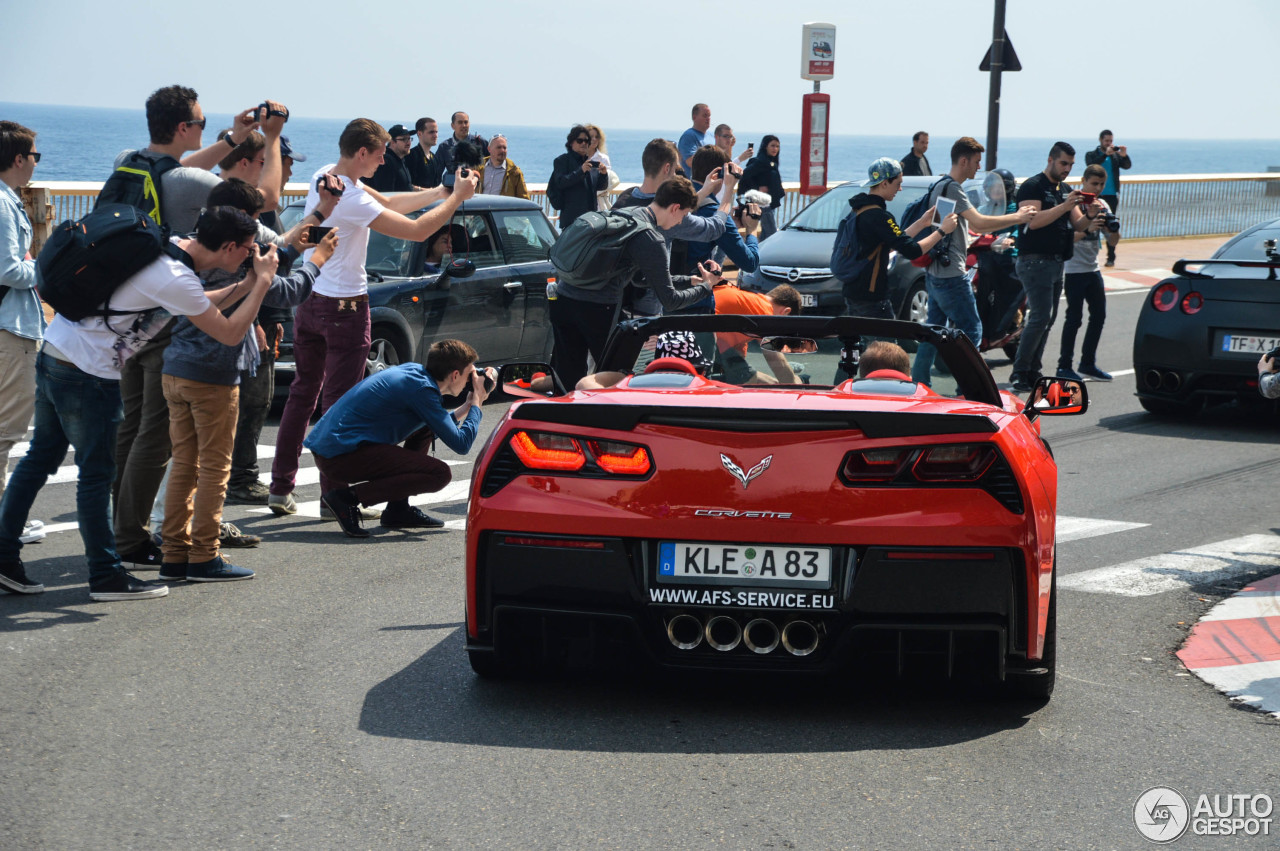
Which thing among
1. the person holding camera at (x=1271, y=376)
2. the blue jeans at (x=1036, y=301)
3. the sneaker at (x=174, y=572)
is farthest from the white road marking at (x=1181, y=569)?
the blue jeans at (x=1036, y=301)


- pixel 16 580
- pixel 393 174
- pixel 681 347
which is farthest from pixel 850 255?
pixel 16 580

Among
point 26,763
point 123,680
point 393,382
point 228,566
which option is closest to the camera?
point 26,763

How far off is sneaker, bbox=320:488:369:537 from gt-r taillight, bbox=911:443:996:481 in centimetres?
383

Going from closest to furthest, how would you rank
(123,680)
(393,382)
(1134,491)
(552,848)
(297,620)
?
(552,848)
(123,680)
(297,620)
(393,382)
(1134,491)

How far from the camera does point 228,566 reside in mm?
6625

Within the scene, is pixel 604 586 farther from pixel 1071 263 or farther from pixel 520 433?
pixel 1071 263

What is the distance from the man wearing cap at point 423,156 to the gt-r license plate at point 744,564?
12.5 metres

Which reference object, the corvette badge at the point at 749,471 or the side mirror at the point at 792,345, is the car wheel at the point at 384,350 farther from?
the corvette badge at the point at 749,471

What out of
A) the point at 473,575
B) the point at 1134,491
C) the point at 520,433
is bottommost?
the point at 1134,491

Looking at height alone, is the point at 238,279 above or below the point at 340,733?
above

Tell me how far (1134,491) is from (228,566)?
17.0 feet

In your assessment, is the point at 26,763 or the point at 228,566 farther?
the point at 228,566

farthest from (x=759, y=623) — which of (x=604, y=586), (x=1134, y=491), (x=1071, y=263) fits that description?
(x=1071, y=263)

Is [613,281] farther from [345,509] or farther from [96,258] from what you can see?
[96,258]
